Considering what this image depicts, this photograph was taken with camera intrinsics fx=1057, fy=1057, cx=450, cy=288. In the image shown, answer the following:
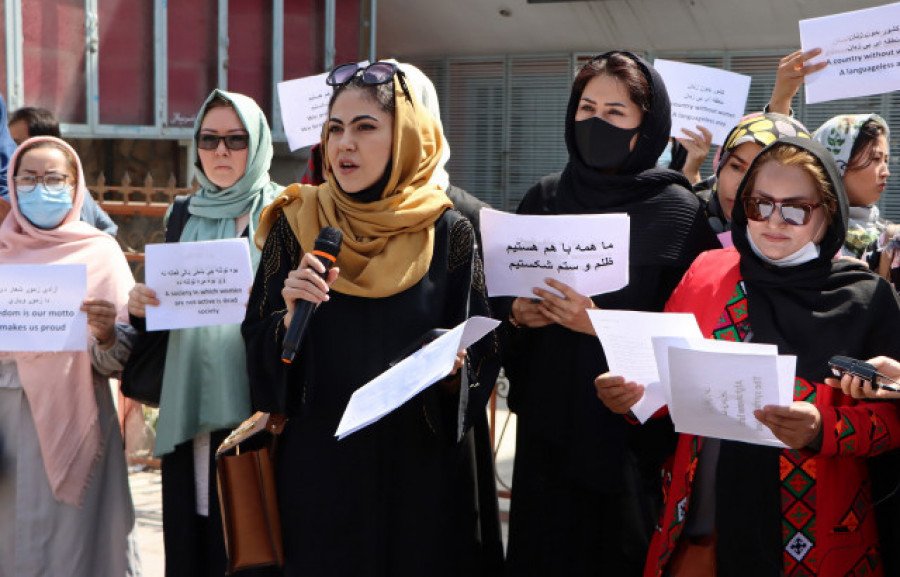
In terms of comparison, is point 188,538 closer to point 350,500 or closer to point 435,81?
point 350,500

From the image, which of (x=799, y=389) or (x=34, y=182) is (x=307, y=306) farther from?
(x=34, y=182)

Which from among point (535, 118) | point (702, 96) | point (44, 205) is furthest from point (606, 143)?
point (535, 118)

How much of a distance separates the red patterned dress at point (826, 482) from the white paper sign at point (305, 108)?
2.39 metres

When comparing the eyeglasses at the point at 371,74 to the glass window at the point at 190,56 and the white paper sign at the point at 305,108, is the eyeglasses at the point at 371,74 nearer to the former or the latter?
the white paper sign at the point at 305,108

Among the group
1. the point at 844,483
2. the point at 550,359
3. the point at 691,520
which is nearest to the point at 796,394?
the point at 844,483

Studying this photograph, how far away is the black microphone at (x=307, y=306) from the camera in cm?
259

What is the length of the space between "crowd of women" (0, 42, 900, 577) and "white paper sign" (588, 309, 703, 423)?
6 cm

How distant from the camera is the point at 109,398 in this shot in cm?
402

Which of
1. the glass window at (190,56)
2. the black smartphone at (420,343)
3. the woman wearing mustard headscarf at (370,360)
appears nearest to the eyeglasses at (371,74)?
the woman wearing mustard headscarf at (370,360)

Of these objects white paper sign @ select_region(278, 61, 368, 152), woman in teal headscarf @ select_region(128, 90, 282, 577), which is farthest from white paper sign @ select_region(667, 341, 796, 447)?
white paper sign @ select_region(278, 61, 368, 152)

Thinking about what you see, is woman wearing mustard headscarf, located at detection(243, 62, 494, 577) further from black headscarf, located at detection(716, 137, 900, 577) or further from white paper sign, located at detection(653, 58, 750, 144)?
white paper sign, located at detection(653, 58, 750, 144)

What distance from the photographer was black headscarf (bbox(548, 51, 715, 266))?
3.10 metres

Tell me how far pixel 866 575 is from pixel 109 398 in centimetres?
273

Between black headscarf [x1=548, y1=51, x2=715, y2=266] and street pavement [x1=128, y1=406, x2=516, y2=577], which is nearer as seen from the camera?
black headscarf [x1=548, y1=51, x2=715, y2=266]
